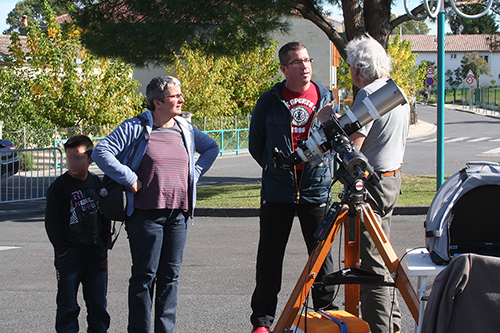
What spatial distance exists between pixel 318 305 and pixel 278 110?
1.46 metres

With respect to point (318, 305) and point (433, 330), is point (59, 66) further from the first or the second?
point (433, 330)

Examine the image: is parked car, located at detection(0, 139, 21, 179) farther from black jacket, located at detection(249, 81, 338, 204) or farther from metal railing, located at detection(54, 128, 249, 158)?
metal railing, located at detection(54, 128, 249, 158)

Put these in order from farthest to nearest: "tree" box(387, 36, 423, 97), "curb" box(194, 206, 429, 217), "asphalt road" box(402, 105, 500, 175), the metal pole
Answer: "tree" box(387, 36, 423, 97) → "asphalt road" box(402, 105, 500, 175) → "curb" box(194, 206, 429, 217) → the metal pole

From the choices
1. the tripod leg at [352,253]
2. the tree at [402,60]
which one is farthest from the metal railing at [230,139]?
the tripod leg at [352,253]

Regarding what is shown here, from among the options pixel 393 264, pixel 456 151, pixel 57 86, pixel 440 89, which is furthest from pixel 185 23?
pixel 456 151

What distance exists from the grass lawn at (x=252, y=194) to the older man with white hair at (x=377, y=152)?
6.15 m

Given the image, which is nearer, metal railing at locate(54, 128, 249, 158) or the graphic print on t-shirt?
the graphic print on t-shirt

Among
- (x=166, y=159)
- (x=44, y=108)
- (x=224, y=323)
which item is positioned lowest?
(x=224, y=323)

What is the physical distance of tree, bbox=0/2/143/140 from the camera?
20.9m

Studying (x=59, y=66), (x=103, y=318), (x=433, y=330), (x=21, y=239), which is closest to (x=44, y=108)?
(x=59, y=66)

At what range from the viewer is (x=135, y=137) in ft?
13.0

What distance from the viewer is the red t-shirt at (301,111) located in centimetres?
414

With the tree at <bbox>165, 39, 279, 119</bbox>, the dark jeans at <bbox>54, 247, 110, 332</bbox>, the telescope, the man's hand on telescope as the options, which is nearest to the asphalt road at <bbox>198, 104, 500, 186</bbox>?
the tree at <bbox>165, 39, 279, 119</bbox>

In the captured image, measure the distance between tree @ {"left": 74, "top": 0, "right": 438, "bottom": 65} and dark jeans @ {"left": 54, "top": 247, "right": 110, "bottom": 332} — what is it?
6.88 meters
